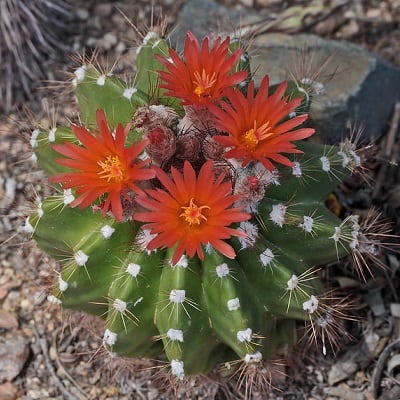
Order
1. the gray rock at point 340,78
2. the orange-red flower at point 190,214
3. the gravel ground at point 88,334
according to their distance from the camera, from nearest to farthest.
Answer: the orange-red flower at point 190,214 → the gravel ground at point 88,334 → the gray rock at point 340,78

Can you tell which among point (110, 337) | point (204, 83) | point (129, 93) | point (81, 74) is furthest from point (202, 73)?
point (110, 337)

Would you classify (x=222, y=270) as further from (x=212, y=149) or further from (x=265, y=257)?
(x=212, y=149)

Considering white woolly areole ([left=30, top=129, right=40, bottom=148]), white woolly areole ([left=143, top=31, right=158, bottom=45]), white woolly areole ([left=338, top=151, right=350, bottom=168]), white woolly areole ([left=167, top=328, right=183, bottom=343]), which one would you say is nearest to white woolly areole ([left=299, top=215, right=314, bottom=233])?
white woolly areole ([left=338, top=151, right=350, bottom=168])

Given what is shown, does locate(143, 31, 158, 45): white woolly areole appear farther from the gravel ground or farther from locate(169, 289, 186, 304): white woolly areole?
locate(169, 289, 186, 304): white woolly areole

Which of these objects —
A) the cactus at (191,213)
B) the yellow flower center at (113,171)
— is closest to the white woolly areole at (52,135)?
the cactus at (191,213)

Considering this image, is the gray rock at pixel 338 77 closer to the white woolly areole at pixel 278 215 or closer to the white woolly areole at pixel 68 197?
the white woolly areole at pixel 278 215
